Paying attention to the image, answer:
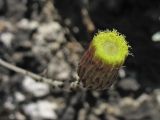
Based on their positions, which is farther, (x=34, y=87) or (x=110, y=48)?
(x=34, y=87)

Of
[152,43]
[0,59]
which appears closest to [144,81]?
[152,43]

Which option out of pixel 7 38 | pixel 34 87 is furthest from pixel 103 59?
pixel 7 38

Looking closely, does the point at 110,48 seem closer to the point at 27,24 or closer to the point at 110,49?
the point at 110,49

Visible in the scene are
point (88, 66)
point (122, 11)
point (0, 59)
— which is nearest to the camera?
point (88, 66)

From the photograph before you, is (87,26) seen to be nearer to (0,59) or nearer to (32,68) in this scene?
(32,68)

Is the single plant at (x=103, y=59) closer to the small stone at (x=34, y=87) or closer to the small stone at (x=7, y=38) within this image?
the small stone at (x=34, y=87)

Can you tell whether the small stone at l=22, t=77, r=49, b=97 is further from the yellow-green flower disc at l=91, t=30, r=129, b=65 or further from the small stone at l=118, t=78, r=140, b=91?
the yellow-green flower disc at l=91, t=30, r=129, b=65

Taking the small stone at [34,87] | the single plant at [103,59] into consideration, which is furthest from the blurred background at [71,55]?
the single plant at [103,59]
